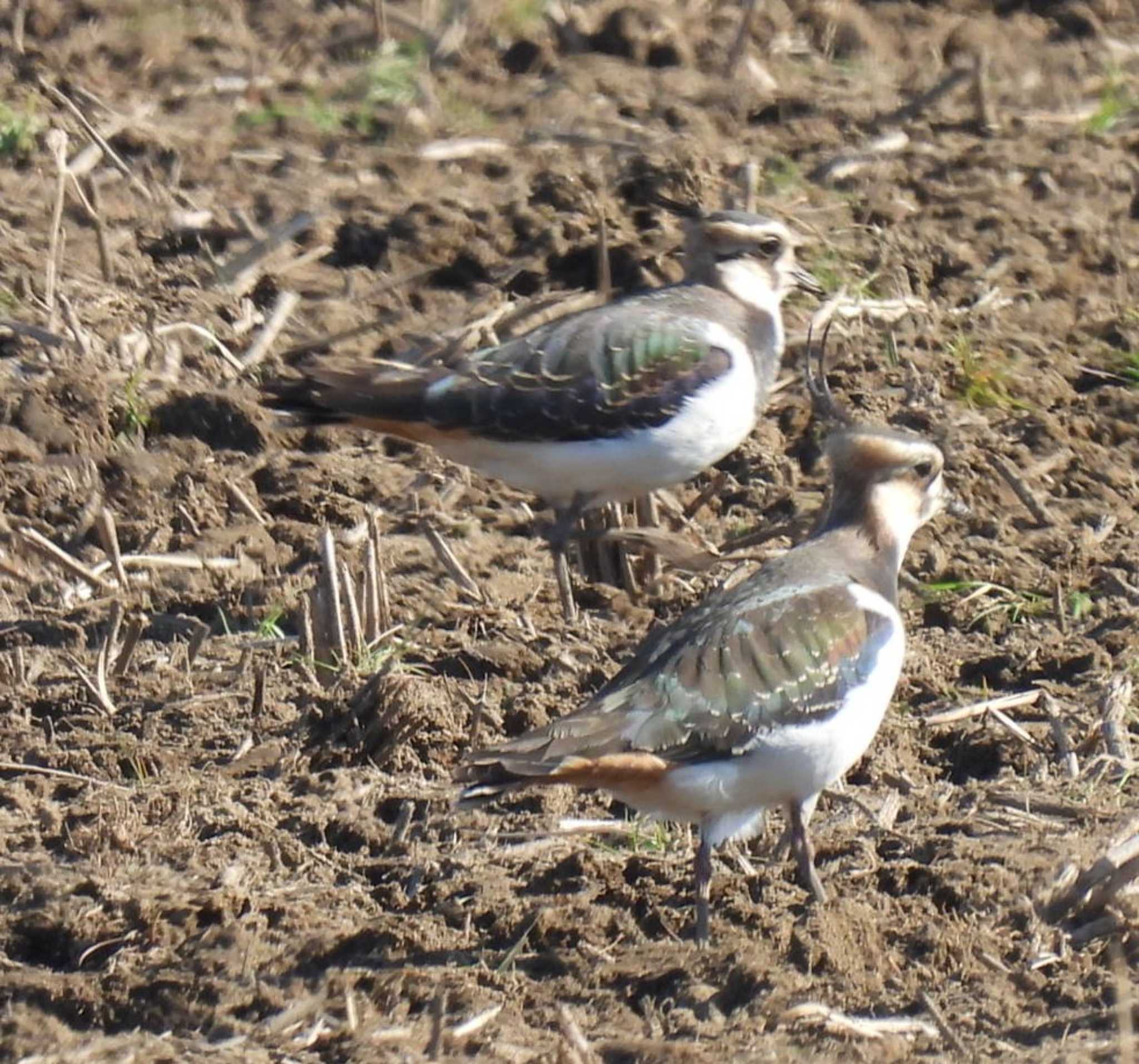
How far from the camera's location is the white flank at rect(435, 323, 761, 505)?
27.0 feet

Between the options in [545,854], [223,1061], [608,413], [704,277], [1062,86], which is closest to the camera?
[223,1061]

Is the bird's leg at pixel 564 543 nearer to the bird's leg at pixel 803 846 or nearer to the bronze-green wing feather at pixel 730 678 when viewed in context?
the bronze-green wing feather at pixel 730 678

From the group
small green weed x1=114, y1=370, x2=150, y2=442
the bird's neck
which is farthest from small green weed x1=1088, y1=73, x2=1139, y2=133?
the bird's neck

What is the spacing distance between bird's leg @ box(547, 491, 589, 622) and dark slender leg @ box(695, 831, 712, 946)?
79.9 inches

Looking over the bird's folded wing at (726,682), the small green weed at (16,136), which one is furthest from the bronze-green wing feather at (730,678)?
the small green weed at (16,136)

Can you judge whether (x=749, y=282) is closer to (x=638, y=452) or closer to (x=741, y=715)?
(x=638, y=452)

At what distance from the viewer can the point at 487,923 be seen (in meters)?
6.01

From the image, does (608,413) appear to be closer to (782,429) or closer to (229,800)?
(782,429)

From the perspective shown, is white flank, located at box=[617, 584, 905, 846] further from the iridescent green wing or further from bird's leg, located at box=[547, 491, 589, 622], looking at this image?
the iridescent green wing

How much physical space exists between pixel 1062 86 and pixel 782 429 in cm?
367

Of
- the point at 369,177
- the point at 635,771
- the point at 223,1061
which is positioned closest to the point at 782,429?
the point at 369,177

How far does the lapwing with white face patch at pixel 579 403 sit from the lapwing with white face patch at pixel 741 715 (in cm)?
170

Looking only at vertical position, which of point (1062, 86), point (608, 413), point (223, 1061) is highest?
point (223, 1061)

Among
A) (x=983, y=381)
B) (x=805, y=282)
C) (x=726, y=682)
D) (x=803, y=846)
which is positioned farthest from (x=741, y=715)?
(x=983, y=381)
